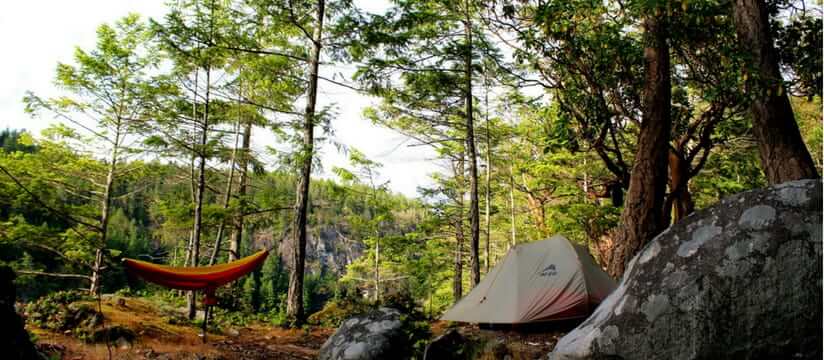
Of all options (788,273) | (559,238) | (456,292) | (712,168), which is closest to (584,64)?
(559,238)

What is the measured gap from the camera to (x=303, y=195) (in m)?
8.16

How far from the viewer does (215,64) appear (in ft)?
26.9

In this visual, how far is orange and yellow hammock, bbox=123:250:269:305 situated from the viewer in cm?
512

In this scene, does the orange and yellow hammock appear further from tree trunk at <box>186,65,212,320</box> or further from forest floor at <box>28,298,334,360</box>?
tree trunk at <box>186,65,212,320</box>

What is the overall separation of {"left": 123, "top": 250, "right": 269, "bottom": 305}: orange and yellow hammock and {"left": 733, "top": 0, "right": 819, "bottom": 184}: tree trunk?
565 cm

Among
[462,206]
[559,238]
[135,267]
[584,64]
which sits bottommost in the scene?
[135,267]

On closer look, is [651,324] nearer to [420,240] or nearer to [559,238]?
[559,238]

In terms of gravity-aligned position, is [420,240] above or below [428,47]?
below

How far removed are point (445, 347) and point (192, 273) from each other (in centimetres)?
306

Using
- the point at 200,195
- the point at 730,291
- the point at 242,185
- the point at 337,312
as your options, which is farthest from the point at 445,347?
the point at 242,185

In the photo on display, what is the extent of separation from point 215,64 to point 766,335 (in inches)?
326

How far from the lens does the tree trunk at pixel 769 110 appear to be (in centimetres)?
416

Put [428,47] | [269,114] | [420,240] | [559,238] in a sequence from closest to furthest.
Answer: [559,238]
[428,47]
[269,114]
[420,240]

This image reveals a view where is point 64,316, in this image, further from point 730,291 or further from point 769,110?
point 769,110
